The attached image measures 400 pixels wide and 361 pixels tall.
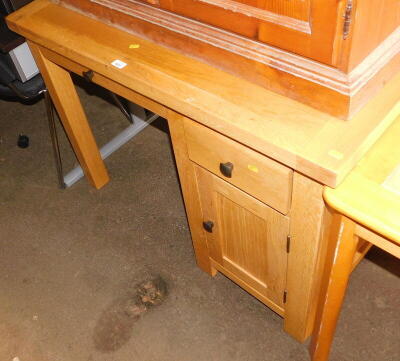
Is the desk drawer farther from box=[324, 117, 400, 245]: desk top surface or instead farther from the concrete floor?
the concrete floor

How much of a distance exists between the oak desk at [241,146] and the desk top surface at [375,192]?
3cm

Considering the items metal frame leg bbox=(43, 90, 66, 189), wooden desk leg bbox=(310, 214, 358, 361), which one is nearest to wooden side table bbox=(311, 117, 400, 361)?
wooden desk leg bbox=(310, 214, 358, 361)

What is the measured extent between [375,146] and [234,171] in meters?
0.31

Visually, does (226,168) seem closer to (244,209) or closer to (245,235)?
(244,209)

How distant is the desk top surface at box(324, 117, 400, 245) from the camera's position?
2.68 feet

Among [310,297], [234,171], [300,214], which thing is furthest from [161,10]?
[310,297]

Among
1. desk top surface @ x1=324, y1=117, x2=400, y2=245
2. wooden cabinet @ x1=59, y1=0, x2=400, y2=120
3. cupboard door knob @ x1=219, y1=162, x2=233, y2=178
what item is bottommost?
cupboard door knob @ x1=219, y1=162, x2=233, y2=178

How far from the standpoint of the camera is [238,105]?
1004mm

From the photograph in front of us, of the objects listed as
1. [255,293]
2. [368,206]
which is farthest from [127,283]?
[368,206]

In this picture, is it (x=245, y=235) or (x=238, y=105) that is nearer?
(x=238, y=105)

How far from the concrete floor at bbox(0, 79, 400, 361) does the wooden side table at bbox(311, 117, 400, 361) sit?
54 cm

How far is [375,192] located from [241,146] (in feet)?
0.98

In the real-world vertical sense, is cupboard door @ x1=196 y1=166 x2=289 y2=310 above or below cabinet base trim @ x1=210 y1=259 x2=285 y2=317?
above

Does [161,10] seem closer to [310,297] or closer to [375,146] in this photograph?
[375,146]
